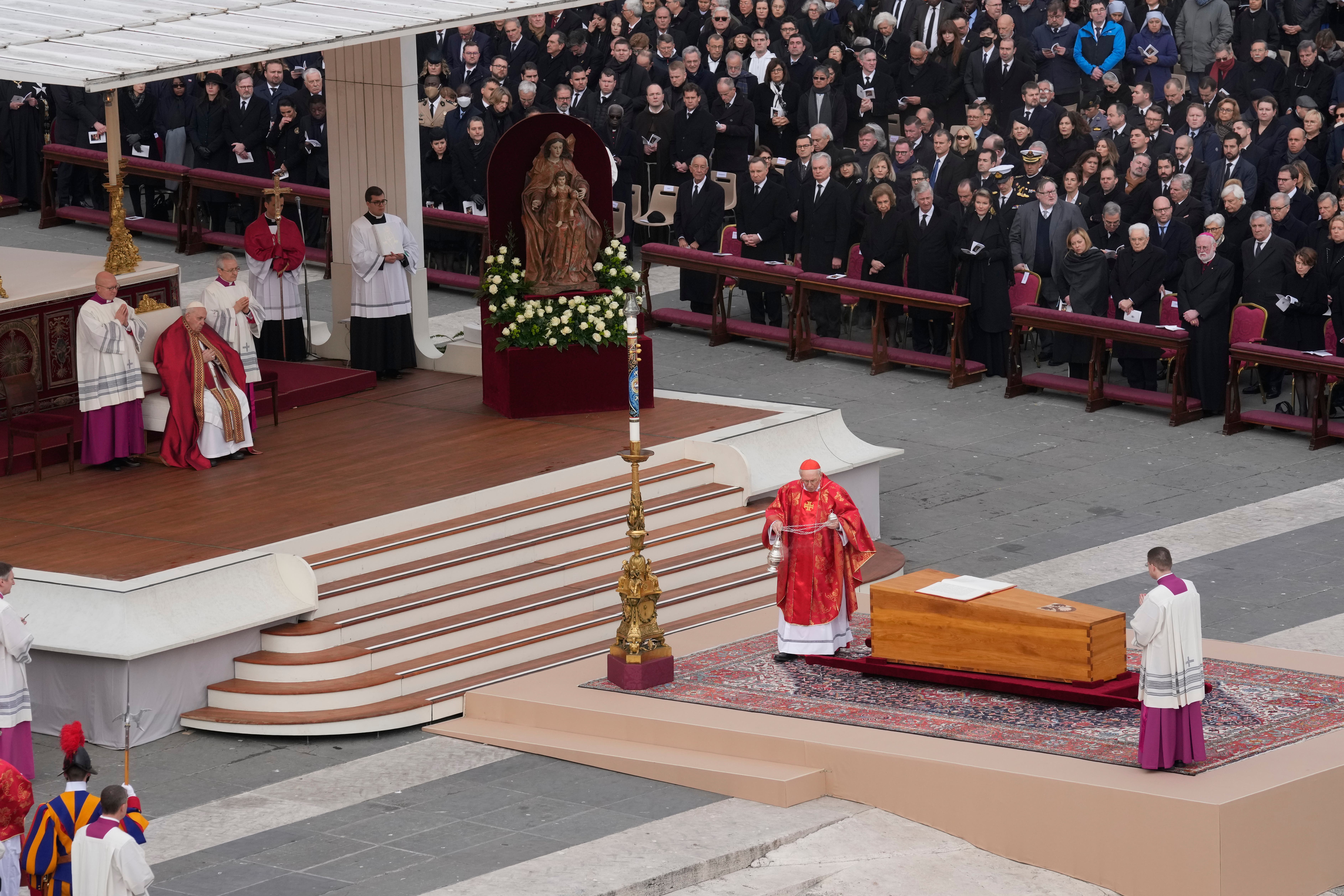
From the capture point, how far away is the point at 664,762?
13.0 m

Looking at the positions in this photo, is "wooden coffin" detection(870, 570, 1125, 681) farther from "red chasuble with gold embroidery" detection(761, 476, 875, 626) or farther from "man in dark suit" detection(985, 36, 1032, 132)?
"man in dark suit" detection(985, 36, 1032, 132)

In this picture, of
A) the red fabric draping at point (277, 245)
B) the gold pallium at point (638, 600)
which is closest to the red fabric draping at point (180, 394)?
the red fabric draping at point (277, 245)

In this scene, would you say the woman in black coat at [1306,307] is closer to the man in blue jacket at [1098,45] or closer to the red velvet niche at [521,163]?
the man in blue jacket at [1098,45]

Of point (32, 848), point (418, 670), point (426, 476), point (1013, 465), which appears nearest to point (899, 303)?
point (1013, 465)

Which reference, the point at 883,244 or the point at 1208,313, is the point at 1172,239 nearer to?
the point at 1208,313

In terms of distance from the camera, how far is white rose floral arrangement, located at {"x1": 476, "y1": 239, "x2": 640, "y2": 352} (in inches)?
674

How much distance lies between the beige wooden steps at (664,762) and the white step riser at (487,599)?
0.77 meters

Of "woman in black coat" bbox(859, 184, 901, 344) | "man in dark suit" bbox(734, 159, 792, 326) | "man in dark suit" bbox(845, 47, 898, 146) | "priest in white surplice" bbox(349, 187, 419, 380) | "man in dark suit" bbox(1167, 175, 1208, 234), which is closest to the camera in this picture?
"priest in white surplice" bbox(349, 187, 419, 380)

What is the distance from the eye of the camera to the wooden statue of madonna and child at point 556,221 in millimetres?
17266

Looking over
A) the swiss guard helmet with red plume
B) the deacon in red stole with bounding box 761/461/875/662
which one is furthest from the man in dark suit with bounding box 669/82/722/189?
the swiss guard helmet with red plume

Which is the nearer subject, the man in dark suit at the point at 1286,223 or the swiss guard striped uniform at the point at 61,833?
Result: the swiss guard striped uniform at the point at 61,833

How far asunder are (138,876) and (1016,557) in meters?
8.05

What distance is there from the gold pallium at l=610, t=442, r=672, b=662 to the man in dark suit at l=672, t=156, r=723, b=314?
8622 millimetres

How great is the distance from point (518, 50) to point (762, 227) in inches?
206
